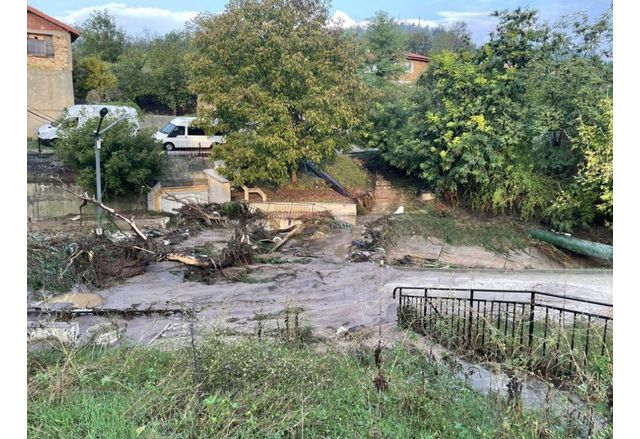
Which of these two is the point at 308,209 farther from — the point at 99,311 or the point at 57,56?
the point at 57,56

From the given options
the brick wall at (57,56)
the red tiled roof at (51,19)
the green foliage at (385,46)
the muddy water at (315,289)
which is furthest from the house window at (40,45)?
the muddy water at (315,289)

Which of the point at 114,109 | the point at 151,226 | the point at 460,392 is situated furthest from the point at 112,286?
the point at 114,109

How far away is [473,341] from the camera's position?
6.53 m

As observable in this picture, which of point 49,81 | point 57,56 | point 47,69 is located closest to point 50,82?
point 49,81

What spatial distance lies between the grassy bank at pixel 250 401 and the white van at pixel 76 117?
50.4 feet

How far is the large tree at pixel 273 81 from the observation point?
658 inches

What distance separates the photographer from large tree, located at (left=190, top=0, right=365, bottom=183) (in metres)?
16.7

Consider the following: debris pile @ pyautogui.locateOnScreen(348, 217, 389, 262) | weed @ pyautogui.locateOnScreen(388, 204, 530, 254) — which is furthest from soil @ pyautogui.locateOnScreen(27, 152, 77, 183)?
weed @ pyautogui.locateOnScreen(388, 204, 530, 254)

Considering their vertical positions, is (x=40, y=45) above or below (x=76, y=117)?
above

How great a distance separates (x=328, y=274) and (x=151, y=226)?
7110mm

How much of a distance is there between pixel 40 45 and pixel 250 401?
78.4ft

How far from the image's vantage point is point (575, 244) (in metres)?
15.8

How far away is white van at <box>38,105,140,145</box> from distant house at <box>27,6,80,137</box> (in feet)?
5.30

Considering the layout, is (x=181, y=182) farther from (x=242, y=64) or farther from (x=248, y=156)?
(x=242, y=64)
